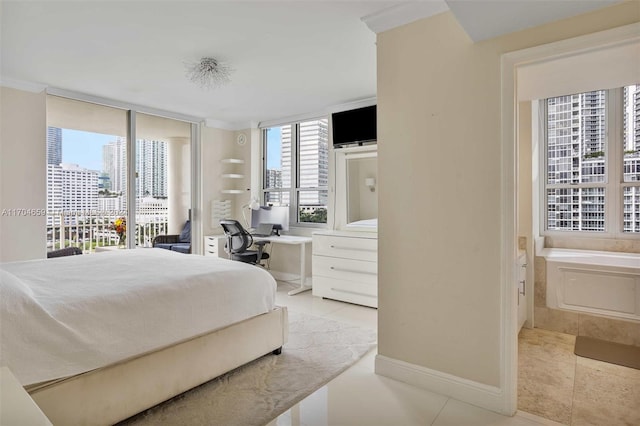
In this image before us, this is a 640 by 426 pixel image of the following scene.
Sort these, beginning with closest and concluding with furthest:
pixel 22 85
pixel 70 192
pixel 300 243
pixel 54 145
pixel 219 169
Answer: pixel 22 85 → pixel 54 145 → pixel 70 192 → pixel 300 243 → pixel 219 169

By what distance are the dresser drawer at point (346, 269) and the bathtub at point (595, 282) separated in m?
1.63

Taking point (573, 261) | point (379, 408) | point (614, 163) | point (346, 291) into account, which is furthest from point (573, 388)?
point (346, 291)

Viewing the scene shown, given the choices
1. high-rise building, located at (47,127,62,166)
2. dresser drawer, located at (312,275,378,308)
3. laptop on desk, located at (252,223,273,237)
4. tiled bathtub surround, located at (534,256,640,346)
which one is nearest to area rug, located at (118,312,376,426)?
dresser drawer, located at (312,275,378,308)

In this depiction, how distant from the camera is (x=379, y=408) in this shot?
1.98 meters

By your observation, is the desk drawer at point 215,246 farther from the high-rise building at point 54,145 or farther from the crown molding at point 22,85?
the crown molding at point 22,85

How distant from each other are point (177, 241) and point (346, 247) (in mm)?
2763

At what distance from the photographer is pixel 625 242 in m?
3.04

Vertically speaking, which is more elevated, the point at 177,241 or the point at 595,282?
the point at 177,241

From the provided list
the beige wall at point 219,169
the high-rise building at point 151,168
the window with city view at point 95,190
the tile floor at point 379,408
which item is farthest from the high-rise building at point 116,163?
the tile floor at point 379,408

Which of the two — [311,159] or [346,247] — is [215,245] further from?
[346,247]

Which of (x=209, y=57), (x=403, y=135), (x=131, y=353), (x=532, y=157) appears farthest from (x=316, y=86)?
(x=131, y=353)

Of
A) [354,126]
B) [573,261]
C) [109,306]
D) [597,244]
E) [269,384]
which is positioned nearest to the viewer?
[109,306]

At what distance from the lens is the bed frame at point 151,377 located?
1.60 metres

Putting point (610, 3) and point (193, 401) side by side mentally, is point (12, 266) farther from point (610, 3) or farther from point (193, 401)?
point (610, 3)
